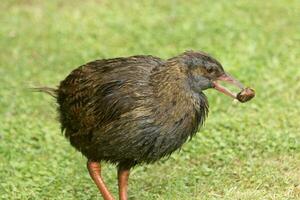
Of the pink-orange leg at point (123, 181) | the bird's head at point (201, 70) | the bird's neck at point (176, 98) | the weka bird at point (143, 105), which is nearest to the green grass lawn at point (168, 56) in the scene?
the pink-orange leg at point (123, 181)

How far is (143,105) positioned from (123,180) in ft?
2.66

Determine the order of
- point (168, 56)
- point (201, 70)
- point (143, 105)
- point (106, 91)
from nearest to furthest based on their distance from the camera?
point (143, 105) < point (201, 70) < point (106, 91) < point (168, 56)

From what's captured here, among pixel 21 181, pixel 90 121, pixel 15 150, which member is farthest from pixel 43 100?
pixel 90 121

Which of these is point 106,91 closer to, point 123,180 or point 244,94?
point 123,180

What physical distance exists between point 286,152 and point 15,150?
2.59m

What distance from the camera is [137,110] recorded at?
6.02 m

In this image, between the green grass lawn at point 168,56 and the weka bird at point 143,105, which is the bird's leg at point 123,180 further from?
the green grass lawn at point 168,56

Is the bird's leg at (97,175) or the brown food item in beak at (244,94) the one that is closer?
the brown food item in beak at (244,94)

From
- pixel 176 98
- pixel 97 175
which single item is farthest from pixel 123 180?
pixel 176 98

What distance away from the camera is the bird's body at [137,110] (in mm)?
6020

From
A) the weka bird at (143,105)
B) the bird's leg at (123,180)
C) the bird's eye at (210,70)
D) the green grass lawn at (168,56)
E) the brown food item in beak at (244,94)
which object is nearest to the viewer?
the weka bird at (143,105)

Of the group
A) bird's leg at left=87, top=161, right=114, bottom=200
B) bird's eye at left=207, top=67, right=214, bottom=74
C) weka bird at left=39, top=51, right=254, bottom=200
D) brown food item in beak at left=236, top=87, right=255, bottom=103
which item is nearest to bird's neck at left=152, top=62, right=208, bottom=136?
weka bird at left=39, top=51, right=254, bottom=200

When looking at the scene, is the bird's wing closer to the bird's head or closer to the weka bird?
the weka bird

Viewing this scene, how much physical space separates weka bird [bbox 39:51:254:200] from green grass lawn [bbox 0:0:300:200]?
0.81m
